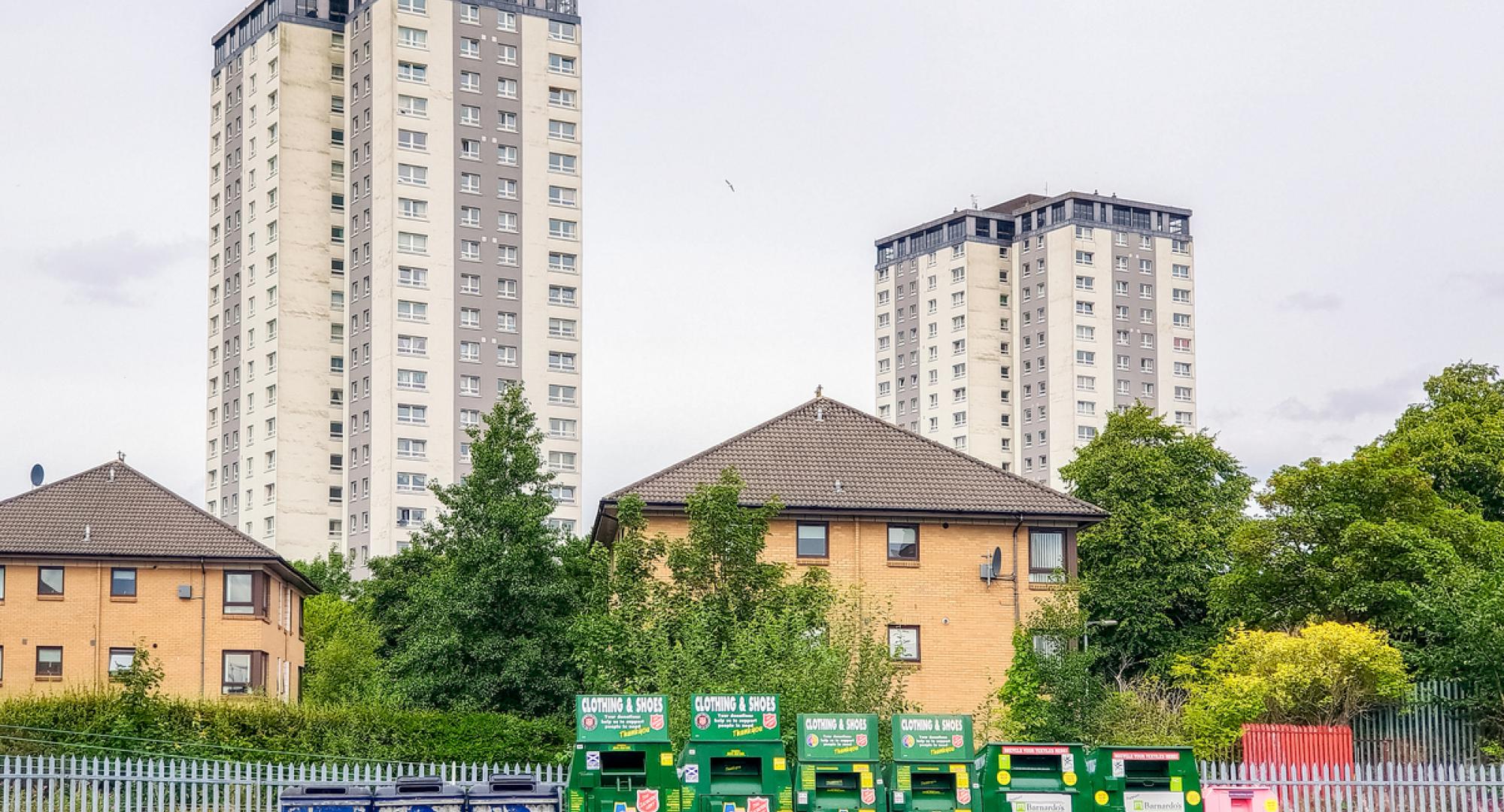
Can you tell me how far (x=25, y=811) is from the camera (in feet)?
97.1

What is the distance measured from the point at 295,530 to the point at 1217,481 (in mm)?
62036

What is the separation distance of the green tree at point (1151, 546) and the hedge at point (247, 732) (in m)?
21.2

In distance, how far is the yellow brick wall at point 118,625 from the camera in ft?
166

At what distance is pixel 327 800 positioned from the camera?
21266 mm

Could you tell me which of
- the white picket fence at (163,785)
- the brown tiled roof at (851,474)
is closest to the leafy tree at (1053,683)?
the brown tiled roof at (851,474)

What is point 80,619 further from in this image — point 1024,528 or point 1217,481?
point 1217,481

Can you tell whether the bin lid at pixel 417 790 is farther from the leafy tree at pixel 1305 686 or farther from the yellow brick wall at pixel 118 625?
the yellow brick wall at pixel 118 625

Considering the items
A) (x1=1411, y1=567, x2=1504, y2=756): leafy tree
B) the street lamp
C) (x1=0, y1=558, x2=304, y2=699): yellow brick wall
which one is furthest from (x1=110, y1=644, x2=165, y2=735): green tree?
(x1=1411, y1=567, x2=1504, y2=756): leafy tree

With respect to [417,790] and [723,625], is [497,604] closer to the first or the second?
[723,625]

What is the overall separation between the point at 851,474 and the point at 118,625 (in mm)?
22487

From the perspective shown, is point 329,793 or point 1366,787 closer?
point 329,793

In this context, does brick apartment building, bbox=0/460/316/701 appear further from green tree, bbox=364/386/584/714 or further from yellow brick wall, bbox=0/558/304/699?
green tree, bbox=364/386/584/714

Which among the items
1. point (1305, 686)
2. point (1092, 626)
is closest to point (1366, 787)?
point (1305, 686)

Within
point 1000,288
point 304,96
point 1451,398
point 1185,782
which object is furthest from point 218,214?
point 1185,782
